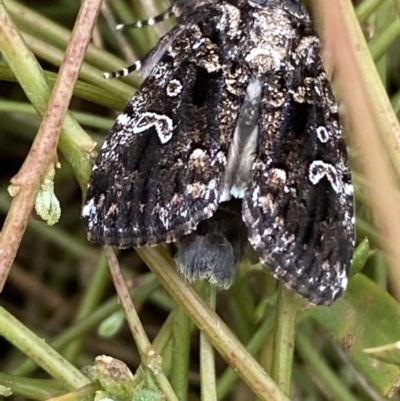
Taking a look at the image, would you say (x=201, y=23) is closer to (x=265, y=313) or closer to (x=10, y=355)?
(x=265, y=313)

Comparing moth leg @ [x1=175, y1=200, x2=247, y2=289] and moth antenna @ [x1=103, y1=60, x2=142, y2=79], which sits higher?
moth antenna @ [x1=103, y1=60, x2=142, y2=79]

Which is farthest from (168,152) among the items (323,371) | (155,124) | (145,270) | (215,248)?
(145,270)

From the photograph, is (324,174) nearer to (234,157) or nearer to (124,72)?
(234,157)

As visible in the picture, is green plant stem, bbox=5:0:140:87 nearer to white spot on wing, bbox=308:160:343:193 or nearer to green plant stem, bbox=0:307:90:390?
white spot on wing, bbox=308:160:343:193

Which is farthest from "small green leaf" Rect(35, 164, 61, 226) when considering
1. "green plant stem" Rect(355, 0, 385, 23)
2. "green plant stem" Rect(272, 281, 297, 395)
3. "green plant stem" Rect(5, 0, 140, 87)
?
"green plant stem" Rect(355, 0, 385, 23)

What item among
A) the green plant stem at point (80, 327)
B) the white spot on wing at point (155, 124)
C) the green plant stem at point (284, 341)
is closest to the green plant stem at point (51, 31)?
the white spot on wing at point (155, 124)

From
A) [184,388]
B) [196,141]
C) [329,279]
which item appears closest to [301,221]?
[329,279]

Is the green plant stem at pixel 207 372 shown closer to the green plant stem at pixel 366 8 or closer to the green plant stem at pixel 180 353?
the green plant stem at pixel 180 353

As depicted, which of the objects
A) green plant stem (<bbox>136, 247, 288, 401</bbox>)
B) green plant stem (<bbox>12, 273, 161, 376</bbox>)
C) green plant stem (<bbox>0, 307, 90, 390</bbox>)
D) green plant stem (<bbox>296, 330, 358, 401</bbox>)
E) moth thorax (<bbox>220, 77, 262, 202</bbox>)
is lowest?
green plant stem (<bbox>12, 273, 161, 376</bbox>)
